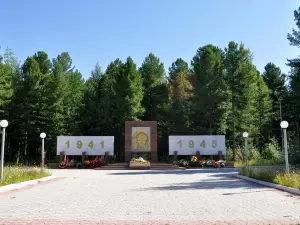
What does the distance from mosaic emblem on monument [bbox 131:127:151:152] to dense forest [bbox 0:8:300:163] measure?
17.8 feet

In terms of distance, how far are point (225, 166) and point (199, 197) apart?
17.8m

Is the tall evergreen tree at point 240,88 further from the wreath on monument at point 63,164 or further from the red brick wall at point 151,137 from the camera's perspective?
the wreath on monument at point 63,164

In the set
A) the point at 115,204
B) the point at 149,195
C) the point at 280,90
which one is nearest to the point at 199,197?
the point at 149,195

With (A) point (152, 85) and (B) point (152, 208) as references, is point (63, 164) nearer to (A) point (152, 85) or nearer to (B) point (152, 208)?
(A) point (152, 85)

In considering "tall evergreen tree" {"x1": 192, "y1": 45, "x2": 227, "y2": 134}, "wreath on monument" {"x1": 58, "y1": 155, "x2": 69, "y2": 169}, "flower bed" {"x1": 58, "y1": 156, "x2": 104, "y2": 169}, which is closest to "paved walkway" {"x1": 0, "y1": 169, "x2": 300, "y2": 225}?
"flower bed" {"x1": 58, "y1": 156, "x2": 104, "y2": 169}

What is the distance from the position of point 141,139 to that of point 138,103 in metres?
6.81

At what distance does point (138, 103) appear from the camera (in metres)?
34.0

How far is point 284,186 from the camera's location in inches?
399

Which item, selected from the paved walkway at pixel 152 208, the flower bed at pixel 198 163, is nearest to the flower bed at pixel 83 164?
the flower bed at pixel 198 163

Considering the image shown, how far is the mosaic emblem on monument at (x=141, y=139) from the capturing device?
28172mm

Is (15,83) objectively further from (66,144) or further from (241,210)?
(241,210)

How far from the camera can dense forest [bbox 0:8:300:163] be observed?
32.2 metres

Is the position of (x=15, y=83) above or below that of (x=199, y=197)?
above

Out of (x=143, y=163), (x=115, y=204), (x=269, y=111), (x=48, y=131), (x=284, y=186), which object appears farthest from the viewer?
(x=269, y=111)
